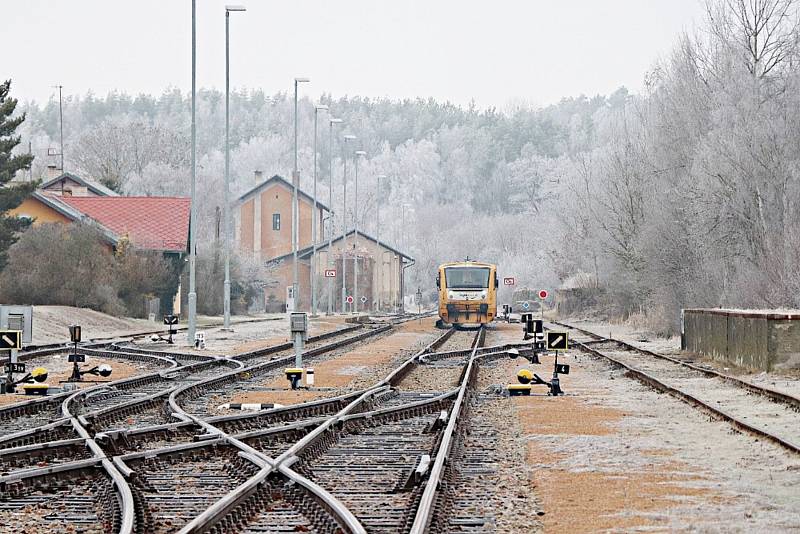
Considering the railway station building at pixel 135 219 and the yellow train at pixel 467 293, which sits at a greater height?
the railway station building at pixel 135 219

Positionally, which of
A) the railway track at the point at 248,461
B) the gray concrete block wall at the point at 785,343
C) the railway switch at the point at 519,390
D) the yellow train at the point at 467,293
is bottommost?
the railway track at the point at 248,461

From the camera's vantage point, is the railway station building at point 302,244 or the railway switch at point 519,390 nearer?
the railway switch at point 519,390

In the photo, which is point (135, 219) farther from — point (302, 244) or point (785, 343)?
point (785, 343)

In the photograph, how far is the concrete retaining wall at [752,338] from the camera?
79.0 feet

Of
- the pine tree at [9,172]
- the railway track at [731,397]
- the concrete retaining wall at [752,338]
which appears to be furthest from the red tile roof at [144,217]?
the railway track at [731,397]

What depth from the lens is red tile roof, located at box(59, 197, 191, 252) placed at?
6600cm

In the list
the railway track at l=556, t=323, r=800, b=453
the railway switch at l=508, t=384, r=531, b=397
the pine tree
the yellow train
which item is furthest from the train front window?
the railway switch at l=508, t=384, r=531, b=397

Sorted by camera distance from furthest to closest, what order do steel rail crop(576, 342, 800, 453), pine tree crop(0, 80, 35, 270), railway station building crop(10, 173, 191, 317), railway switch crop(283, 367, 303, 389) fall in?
1. railway station building crop(10, 173, 191, 317)
2. pine tree crop(0, 80, 35, 270)
3. railway switch crop(283, 367, 303, 389)
4. steel rail crop(576, 342, 800, 453)

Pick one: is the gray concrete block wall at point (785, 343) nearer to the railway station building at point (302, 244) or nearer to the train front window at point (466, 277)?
the train front window at point (466, 277)

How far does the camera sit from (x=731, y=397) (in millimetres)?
20281

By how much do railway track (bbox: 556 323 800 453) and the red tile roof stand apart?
38456 millimetres

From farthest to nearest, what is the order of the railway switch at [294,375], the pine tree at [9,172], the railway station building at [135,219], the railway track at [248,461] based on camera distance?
the railway station building at [135,219], the pine tree at [9,172], the railway switch at [294,375], the railway track at [248,461]

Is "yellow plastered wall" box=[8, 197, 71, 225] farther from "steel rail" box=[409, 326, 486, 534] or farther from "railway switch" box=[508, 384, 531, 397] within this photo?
"steel rail" box=[409, 326, 486, 534]

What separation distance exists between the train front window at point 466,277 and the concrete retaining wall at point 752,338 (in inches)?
914
